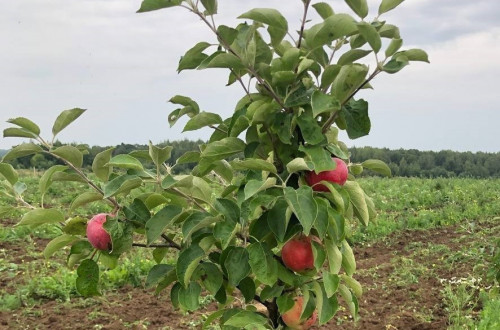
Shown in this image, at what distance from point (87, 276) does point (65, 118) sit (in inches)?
24.1

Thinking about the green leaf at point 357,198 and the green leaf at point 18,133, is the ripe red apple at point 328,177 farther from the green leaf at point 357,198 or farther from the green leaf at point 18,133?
the green leaf at point 18,133

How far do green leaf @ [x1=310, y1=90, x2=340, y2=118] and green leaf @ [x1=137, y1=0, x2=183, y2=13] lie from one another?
1.90 ft

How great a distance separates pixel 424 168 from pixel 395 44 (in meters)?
26.3

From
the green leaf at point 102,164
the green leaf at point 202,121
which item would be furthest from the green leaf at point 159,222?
the green leaf at point 202,121

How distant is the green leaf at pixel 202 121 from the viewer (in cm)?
233

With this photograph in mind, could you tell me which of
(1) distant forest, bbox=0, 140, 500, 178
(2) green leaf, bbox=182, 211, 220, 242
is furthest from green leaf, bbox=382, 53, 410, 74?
(1) distant forest, bbox=0, 140, 500, 178

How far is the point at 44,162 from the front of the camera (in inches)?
819

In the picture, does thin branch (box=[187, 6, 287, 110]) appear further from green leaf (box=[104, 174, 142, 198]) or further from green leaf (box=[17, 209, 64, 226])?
green leaf (box=[17, 209, 64, 226])

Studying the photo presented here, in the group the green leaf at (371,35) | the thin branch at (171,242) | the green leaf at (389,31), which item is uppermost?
the green leaf at (389,31)

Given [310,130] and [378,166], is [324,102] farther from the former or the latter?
[378,166]

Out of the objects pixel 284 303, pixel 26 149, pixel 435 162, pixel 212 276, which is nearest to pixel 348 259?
pixel 284 303

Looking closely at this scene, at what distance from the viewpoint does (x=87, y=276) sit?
7.56ft

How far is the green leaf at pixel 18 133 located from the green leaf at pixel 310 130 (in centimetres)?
99

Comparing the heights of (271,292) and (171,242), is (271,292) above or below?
below
